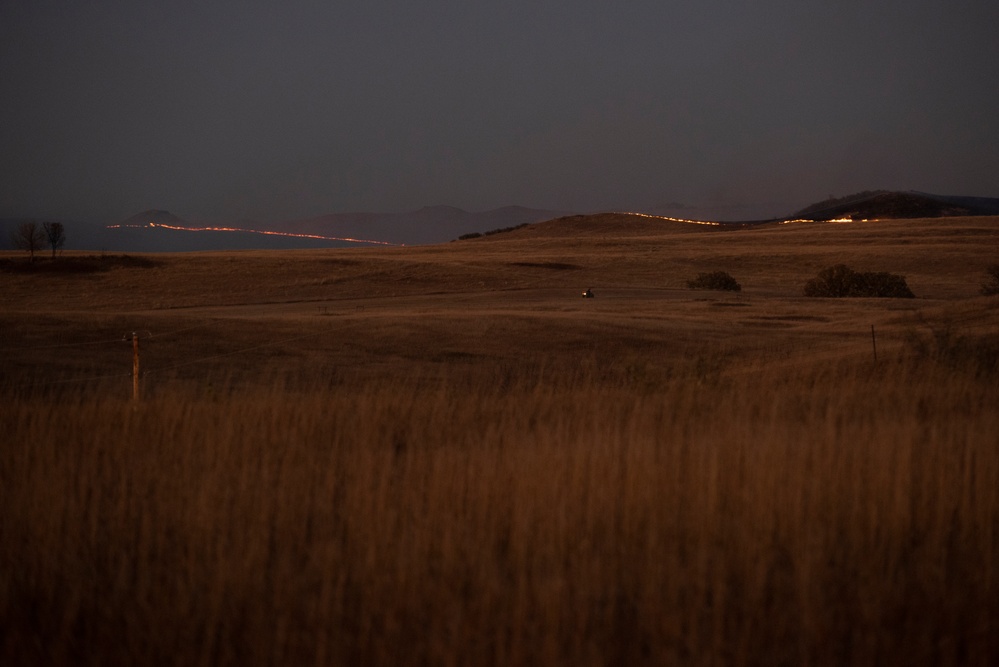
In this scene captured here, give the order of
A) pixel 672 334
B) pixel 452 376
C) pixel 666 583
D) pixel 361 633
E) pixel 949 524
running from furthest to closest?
pixel 672 334
pixel 452 376
pixel 949 524
pixel 666 583
pixel 361 633

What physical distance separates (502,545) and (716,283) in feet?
132

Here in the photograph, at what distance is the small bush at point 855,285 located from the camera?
131 feet

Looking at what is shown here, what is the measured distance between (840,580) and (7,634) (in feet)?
13.4

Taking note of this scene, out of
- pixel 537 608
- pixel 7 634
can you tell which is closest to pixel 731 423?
pixel 537 608

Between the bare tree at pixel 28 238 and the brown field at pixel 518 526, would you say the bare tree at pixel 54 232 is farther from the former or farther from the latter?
the brown field at pixel 518 526

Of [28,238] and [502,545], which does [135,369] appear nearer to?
[502,545]

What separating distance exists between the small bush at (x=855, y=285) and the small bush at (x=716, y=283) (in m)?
3.53

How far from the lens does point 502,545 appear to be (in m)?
5.20

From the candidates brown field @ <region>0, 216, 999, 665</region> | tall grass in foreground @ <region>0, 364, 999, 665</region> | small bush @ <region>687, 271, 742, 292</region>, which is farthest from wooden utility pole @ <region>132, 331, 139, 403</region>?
small bush @ <region>687, 271, 742, 292</region>

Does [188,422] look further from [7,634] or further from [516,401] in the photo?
[7,634]

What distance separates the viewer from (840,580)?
463cm

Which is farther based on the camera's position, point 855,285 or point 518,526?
point 855,285

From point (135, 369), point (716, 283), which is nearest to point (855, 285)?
point (716, 283)

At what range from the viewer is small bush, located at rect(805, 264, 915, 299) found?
39812 mm
